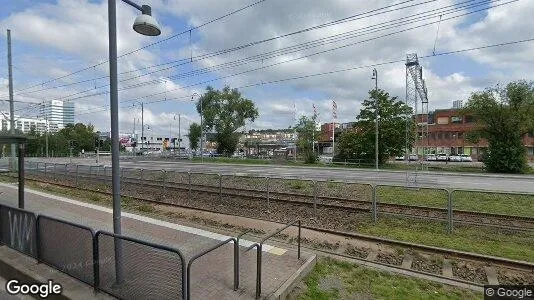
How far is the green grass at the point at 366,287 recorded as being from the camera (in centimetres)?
519

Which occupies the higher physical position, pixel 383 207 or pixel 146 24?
pixel 146 24

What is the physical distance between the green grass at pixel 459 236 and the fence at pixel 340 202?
15cm

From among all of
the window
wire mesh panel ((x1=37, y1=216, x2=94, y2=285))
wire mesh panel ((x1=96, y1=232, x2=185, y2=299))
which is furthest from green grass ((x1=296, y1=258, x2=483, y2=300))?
the window

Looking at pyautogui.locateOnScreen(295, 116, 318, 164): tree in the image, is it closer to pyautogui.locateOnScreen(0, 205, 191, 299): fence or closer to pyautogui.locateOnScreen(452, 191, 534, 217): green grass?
pyautogui.locateOnScreen(452, 191, 534, 217): green grass

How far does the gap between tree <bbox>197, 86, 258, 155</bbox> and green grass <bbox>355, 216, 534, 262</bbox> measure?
52769mm

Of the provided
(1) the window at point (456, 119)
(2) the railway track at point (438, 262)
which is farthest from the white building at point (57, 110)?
(1) the window at point (456, 119)

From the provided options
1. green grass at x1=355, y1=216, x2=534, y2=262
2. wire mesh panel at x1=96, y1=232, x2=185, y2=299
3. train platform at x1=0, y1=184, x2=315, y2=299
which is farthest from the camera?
green grass at x1=355, y1=216, x2=534, y2=262

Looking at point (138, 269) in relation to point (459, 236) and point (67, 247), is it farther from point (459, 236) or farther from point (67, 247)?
point (459, 236)

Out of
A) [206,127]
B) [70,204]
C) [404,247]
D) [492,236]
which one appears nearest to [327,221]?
[404,247]

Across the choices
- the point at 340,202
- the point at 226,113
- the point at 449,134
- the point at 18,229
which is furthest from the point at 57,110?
the point at 449,134

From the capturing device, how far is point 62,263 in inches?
210

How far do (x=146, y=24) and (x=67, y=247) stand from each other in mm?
3663

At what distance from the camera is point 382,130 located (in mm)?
38312

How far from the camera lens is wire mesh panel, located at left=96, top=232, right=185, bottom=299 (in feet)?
12.9
